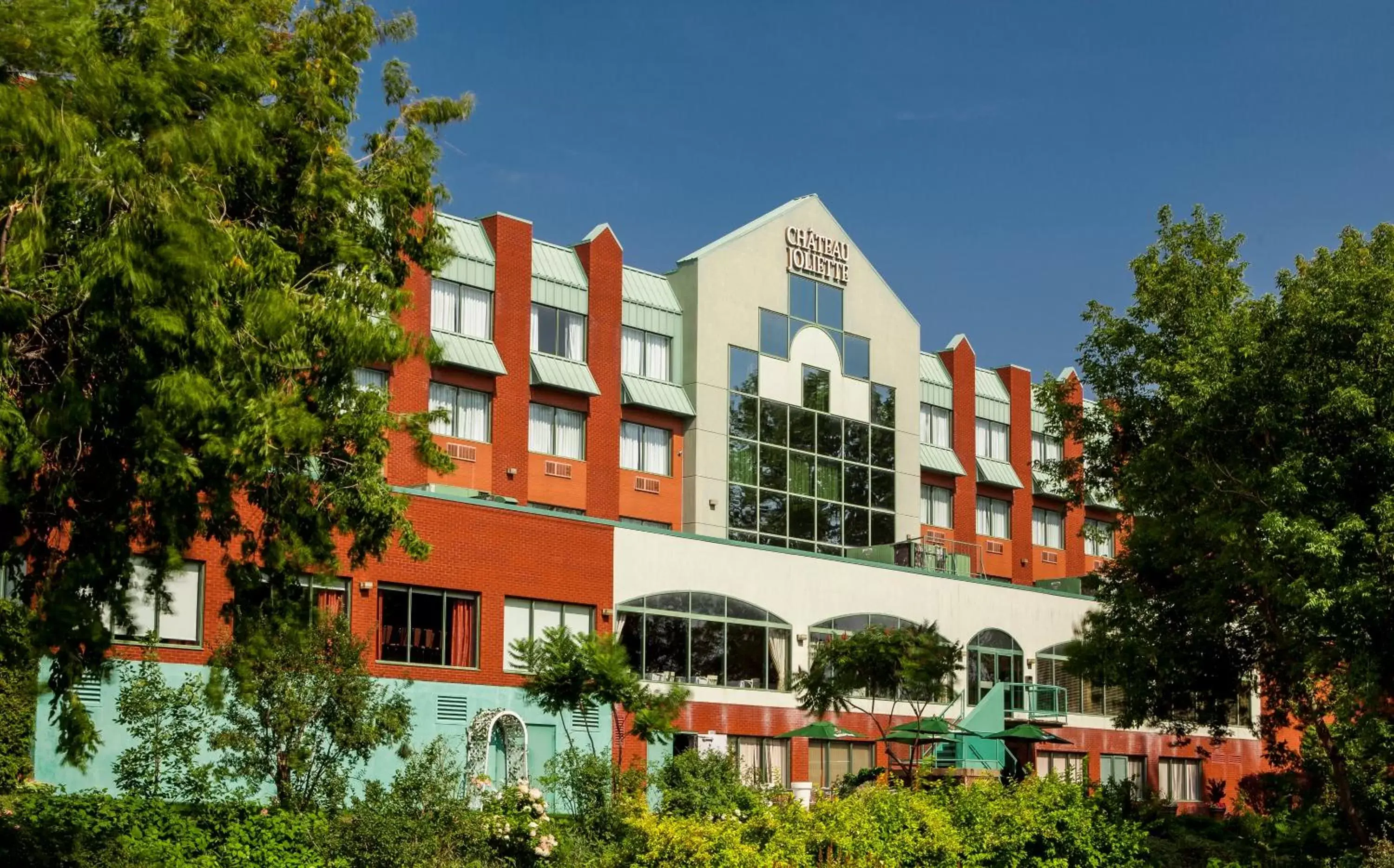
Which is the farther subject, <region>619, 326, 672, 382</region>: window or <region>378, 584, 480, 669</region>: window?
<region>619, 326, 672, 382</region>: window

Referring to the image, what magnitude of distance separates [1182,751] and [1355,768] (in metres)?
26.7

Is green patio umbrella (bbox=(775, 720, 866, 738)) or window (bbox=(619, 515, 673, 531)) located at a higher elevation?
window (bbox=(619, 515, 673, 531))

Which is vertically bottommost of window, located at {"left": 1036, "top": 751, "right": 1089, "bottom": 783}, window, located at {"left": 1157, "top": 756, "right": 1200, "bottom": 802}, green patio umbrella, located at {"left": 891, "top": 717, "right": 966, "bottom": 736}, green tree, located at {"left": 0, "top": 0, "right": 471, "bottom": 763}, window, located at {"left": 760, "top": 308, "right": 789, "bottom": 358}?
window, located at {"left": 1157, "top": 756, "right": 1200, "bottom": 802}

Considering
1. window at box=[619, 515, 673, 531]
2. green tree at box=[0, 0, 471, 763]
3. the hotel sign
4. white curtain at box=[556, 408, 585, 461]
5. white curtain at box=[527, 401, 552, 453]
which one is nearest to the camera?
green tree at box=[0, 0, 471, 763]

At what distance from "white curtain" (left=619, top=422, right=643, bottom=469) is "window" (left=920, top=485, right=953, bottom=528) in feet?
43.1

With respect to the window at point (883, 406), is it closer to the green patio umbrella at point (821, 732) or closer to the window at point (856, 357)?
the window at point (856, 357)

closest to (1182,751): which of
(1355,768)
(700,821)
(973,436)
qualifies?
(973,436)

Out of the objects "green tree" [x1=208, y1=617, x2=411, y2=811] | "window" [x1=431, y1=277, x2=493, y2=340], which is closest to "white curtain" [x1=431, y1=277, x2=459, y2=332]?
"window" [x1=431, y1=277, x2=493, y2=340]

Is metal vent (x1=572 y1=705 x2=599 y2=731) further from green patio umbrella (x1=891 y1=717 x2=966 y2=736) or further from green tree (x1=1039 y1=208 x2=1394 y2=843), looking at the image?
green tree (x1=1039 y1=208 x2=1394 y2=843)

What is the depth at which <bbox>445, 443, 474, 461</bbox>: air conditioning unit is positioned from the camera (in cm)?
4616

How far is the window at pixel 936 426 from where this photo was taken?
60.5m

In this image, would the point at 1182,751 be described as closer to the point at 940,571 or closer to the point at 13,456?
the point at 940,571

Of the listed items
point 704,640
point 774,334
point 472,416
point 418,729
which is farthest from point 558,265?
point 418,729

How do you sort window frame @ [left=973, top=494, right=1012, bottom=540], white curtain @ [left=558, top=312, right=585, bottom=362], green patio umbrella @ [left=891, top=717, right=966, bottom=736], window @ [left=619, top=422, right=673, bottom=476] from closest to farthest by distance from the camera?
1. green patio umbrella @ [left=891, top=717, right=966, bottom=736]
2. white curtain @ [left=558, top=312, right=585, bottom=362]
3. window @ [left=619, top=422, right=673, bottom=476]
4. window frame @ [left=973, top=494, right=1012, bottom=540]
